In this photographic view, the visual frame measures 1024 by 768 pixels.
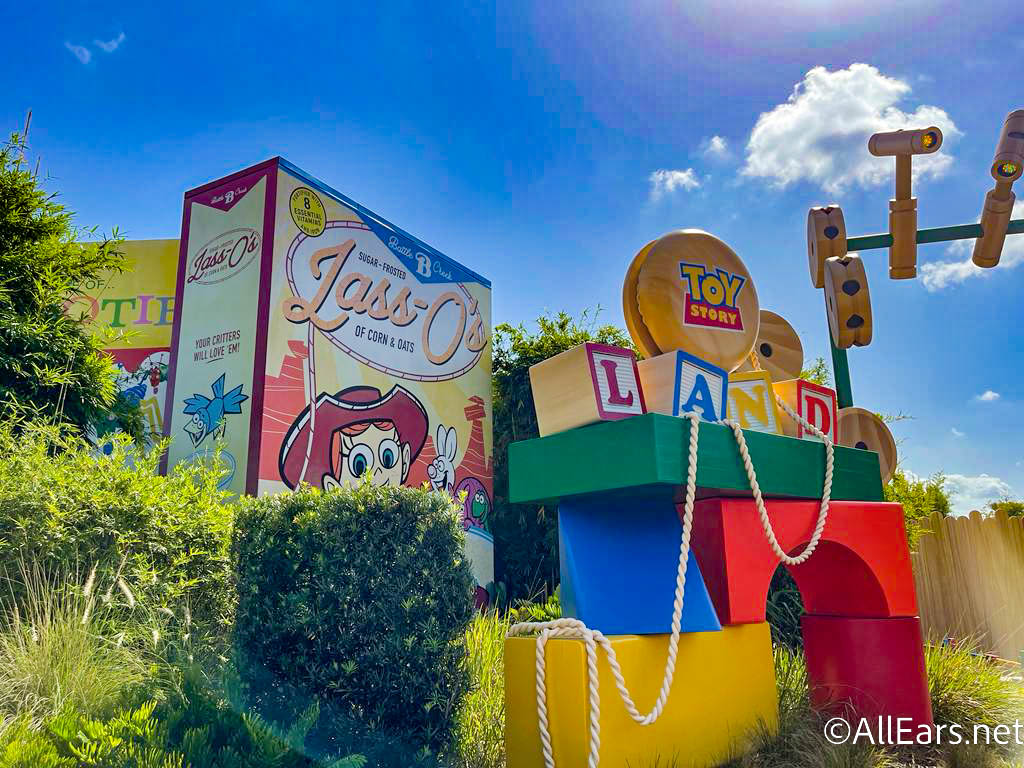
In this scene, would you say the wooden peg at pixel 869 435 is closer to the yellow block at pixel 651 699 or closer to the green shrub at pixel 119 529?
the yellow block at pixel 651 699

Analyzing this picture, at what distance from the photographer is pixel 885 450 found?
3.61 m

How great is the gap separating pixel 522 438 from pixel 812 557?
21.9 ft

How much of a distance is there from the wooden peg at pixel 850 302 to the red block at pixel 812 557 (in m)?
0.95

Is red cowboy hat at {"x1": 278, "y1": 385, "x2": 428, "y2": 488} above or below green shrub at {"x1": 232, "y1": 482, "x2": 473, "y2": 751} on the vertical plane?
above

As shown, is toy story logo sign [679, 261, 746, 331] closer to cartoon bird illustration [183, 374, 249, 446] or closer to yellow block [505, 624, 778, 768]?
yellow block [505, 624, 778, 768]

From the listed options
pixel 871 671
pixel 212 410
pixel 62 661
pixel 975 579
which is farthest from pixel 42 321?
pixel 975 579

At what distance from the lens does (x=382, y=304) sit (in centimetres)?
821

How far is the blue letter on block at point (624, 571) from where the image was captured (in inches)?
93.5

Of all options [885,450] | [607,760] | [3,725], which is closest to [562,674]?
[607,760]

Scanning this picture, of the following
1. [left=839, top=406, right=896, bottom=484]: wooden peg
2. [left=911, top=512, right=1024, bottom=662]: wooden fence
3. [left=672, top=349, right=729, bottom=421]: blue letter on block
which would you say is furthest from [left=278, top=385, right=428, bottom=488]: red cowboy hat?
[left=911, top=512, right=1024, bottom=662]: wooden fence

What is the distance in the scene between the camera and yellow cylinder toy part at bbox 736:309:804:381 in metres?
3.66

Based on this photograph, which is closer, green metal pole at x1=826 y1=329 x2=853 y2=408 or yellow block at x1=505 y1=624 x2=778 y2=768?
yellow block at x1=505 y1=624 x2=778 y2=768

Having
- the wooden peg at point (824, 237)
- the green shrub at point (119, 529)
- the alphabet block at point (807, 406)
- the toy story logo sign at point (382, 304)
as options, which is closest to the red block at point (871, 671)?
the alphabet block at point (807, 406)

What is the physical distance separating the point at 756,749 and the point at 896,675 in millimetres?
784
